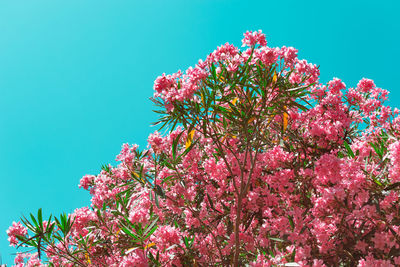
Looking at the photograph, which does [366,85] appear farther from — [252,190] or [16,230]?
[16,230]

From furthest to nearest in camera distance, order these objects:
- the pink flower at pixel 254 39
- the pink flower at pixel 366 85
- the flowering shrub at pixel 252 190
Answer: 1. the pink flower at pixel 366 85
2. the pink flower at pixel 254 39
3. the flowering shrub at pixel 252 190

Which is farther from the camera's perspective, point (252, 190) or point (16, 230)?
point (16, 230)

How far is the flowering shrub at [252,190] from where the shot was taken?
2238 millimetres

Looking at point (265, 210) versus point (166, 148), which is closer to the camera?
point (265, 210)

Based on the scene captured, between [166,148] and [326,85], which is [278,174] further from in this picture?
[326,85]

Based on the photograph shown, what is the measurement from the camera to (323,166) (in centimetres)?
239

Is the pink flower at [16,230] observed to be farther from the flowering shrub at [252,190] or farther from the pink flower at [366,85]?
the pink flower at [366,85]

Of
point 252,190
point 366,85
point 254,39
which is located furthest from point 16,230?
point 366,85

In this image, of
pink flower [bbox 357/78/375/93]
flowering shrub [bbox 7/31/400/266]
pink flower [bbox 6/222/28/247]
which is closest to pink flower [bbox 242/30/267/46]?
flowering shrub [bbox 7/31/400/266]

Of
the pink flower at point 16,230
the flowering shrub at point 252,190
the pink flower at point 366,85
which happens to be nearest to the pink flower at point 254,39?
the flowering shrub at point 252,190

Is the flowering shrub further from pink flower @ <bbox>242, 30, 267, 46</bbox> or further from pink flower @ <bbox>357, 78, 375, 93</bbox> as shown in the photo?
pink flower @ <bbox>357, 78, 375, 93</bbox>

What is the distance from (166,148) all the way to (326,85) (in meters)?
2.21

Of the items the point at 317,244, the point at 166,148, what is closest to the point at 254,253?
the point at 317,244

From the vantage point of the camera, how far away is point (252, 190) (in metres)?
2.96
